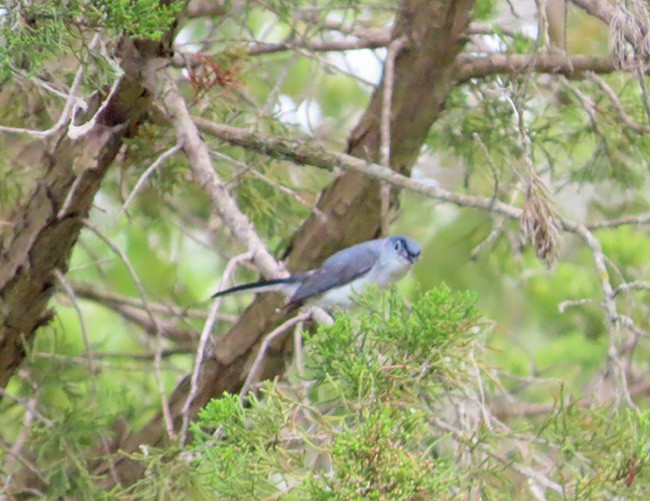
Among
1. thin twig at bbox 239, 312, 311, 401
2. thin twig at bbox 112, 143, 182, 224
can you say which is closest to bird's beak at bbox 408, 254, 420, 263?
thin twig at bbox 239, 312, 311, 401

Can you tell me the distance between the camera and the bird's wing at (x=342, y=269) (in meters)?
2.96

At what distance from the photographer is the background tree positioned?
1637mm

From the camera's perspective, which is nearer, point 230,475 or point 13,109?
point 230,475

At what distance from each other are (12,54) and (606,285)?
111 centimetres

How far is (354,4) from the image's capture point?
9.84 ft

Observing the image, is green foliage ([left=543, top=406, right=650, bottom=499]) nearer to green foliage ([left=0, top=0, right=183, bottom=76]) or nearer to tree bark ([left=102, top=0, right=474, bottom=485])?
green foliage ([left=0, top=0, right=183, bottom=76])

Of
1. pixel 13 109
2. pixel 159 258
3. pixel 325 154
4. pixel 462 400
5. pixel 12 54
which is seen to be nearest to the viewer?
pixel 12 54

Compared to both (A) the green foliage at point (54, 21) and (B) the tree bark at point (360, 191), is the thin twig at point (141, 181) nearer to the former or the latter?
(A) the green foliage at point (54, 21)

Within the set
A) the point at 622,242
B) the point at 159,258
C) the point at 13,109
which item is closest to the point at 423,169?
the point at 622,242

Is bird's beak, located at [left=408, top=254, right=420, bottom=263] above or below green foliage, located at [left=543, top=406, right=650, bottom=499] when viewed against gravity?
below

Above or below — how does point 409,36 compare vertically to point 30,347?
above

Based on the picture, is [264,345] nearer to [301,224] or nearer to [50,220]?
[50,220]

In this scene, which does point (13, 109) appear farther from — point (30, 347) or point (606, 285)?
point (606, 285)

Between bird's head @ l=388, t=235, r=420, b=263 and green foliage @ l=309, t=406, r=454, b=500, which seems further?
bird's head @ l=388, t=235, r=420, b=263
